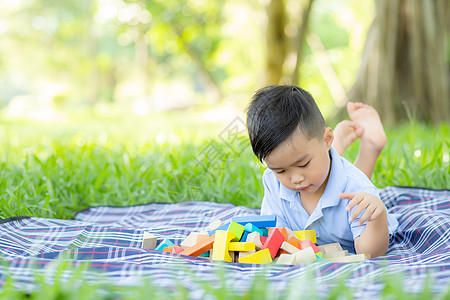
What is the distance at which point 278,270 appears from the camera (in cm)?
132

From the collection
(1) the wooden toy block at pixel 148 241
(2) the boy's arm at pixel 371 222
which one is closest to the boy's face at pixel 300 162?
(2) the boy's arm at pixel 371 222

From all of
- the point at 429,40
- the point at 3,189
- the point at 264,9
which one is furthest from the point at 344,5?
the point at 3,189

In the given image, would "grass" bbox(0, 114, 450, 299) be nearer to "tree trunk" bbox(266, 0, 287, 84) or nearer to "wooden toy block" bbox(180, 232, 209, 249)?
"wooden toy block" bbox(180, 232, 209, 249)

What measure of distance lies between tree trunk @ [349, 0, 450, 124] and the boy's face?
3585mm

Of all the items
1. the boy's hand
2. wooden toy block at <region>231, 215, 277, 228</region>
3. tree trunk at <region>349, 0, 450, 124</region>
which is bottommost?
wooden toy block at <region>231, 215, 277, 228</region>

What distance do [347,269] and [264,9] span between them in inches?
246

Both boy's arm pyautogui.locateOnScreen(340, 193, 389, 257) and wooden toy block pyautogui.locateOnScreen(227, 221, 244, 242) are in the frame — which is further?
wooden toy block pyautogui.locateOnScreen(227, 221, 244, 242)

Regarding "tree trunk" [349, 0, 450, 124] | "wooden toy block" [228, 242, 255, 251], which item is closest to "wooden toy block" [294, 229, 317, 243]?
"wooden toy block" [228, 242, 255, 251]

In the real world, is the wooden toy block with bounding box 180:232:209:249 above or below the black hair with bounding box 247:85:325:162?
below

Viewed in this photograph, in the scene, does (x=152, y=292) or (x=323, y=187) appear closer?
(x=152, y=292)

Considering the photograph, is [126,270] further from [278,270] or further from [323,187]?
[323,187]

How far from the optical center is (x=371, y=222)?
5.24 ft

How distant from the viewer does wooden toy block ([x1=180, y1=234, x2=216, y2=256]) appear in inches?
64.5

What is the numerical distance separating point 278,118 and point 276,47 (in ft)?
18.3
